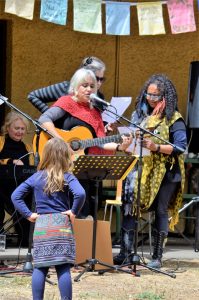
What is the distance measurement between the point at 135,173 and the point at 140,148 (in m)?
0.54

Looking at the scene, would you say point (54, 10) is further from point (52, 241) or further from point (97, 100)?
point (52, 241)

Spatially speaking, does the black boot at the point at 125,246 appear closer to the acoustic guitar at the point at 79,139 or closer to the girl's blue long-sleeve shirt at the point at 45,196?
the acoustic guitar at the point at 79,139

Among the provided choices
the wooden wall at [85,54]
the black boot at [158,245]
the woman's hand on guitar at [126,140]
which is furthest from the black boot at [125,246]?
the wooden wall at [85,54]

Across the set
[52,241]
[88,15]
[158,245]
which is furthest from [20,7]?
[52,241]

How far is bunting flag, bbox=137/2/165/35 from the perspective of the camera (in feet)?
29.3

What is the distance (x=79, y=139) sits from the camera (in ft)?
24.2

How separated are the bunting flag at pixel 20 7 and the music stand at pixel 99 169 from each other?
2.26m

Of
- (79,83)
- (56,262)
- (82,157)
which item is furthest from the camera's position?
(79,83)

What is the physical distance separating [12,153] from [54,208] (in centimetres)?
313

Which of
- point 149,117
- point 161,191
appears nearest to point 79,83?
point 149,117

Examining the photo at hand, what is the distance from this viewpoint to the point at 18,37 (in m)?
9.68

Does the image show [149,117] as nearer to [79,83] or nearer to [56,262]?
[79,83]

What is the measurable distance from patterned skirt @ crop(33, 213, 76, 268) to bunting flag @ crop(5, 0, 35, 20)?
3378mm

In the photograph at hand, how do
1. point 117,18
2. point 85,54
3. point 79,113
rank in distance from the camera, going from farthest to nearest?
point 85,54 → point 117,18 → point 79,113
